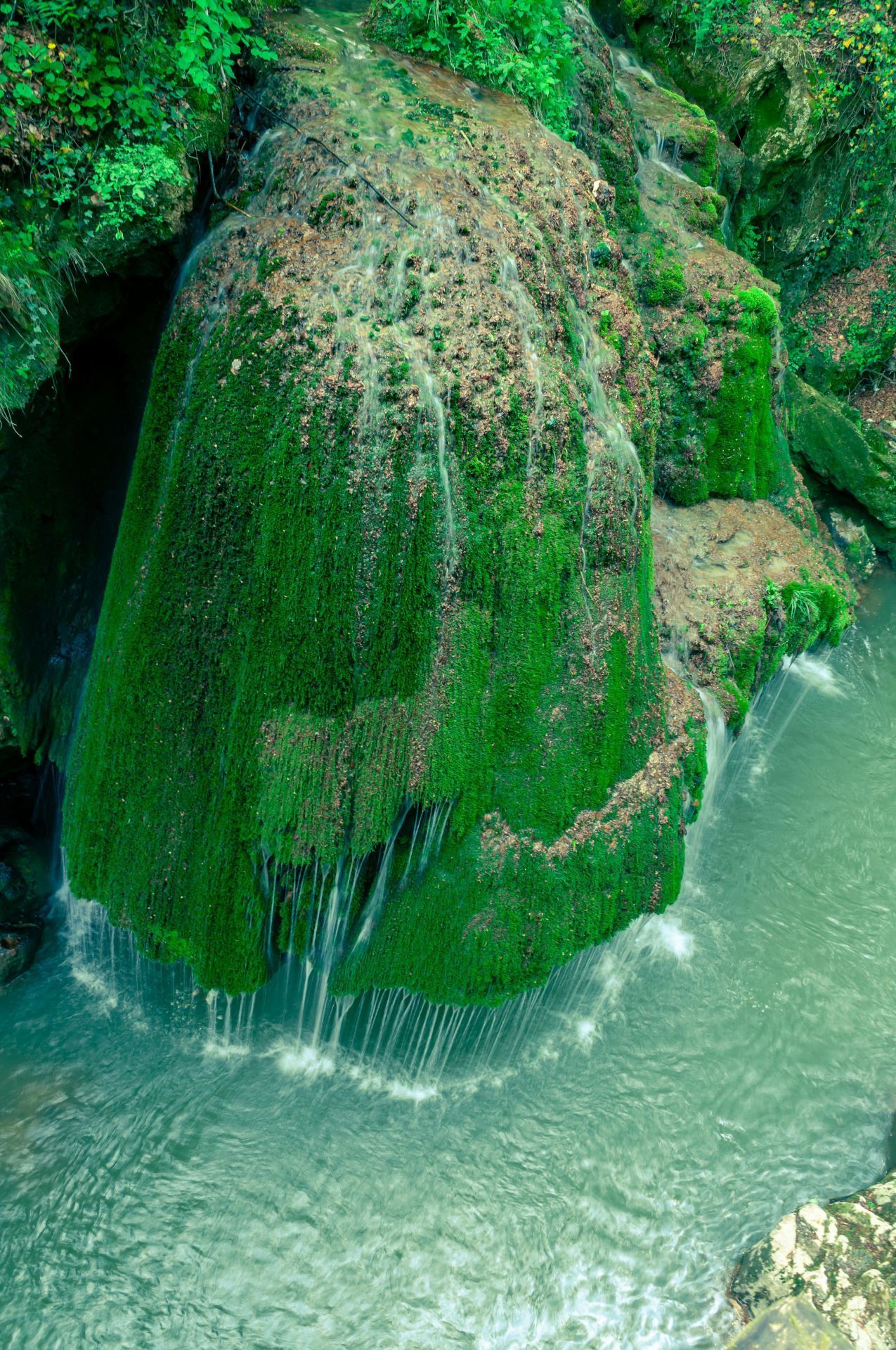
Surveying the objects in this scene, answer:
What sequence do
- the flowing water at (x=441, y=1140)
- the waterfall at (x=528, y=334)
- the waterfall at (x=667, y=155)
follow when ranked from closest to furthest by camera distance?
the flowing water at (x=441, y=1140) < the waterfall at (x=528, y=334) < the waterfall at (x=667, y=155)

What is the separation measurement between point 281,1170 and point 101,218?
596cm

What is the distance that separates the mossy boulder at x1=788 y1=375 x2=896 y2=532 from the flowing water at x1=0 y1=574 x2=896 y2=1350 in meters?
6.78

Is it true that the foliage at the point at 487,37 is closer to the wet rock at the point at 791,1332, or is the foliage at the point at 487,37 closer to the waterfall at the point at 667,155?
the waterfall at the point at 667,155

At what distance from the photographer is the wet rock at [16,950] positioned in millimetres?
6305

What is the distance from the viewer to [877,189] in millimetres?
11953

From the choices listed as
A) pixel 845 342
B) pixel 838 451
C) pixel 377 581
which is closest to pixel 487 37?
pixel 377 581

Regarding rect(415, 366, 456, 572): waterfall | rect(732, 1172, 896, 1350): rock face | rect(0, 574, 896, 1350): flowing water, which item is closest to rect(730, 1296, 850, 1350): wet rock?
rect(732, 1172, 896, 1350): rock face

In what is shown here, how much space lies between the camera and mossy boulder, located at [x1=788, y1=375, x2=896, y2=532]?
11445mm

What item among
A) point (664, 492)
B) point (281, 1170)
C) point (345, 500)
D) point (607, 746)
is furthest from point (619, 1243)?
point (664, 492)

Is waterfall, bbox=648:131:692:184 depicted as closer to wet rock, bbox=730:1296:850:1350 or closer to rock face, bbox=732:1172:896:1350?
rock face, bbox=732:1172:896:1350

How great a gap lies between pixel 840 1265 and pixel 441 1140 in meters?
2.50

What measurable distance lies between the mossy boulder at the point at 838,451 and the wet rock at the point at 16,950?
430 inches

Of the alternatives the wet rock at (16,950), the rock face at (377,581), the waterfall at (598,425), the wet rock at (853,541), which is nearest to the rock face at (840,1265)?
the rock face at (377,581)

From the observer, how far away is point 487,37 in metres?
6.16
